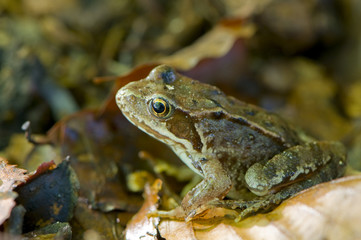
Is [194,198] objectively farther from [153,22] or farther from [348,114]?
[153,22]

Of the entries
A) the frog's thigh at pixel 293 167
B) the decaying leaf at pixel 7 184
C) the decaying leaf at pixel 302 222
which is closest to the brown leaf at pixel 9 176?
the decaying leaf at pixel 7 184

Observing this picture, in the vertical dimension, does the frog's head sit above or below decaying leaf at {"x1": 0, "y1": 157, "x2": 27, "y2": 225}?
below

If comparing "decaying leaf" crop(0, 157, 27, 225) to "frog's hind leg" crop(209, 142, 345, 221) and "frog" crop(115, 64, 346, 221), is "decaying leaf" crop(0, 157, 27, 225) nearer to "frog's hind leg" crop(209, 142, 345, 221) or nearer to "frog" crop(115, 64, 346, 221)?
"frog" crop(115, 64, 346, 221)

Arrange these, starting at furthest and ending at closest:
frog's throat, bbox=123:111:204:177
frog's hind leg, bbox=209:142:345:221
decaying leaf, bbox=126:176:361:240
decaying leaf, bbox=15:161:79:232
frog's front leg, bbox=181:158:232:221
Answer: frog's throat, bbox=123:111:204:177
frog's front leg, bbox=181:158:232:221
frog's hind leg, bbox=209:142:345:221
decaying leaf, bbox=15:161:79:232
decaying leaf, bbox=126:176:361:240

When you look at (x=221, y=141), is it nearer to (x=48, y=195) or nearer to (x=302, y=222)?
(x=302, y=222)

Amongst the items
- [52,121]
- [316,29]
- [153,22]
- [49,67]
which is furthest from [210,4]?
[52,121]

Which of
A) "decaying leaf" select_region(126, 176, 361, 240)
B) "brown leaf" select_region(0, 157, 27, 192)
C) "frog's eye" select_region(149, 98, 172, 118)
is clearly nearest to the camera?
"decaying leaf" select_region(126, 176, 361, 240)

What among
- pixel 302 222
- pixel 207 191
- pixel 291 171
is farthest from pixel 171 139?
pixel 302 222

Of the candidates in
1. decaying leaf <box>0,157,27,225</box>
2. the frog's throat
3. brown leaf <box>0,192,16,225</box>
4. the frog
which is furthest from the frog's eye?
brown leaf <box>0,192,16,225</box>
